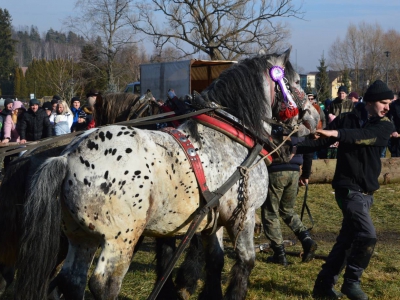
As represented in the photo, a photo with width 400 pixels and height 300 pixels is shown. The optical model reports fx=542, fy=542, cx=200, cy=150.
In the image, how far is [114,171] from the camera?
3688 millimetres

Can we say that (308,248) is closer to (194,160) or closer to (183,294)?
(183,294)

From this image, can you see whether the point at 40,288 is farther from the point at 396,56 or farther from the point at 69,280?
Result: the point at 396,56

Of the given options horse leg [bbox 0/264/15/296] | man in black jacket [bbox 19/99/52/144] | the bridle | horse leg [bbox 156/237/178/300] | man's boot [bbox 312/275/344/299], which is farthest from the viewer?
man in black jacket [bbox 19/99/52/144]

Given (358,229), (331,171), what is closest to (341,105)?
(331,171)

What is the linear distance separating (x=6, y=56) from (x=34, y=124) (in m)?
61.8

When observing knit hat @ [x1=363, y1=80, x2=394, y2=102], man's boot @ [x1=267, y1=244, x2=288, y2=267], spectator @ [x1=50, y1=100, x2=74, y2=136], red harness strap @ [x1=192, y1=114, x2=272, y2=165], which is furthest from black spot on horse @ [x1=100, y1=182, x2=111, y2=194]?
spectator @ [x1=50, y1=100, x2=74, y2=136]

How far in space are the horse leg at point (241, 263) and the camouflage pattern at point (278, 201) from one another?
2.02 m

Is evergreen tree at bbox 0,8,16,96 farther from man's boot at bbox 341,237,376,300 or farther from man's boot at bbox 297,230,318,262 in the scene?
man's boot at bbox 341,237,376,300

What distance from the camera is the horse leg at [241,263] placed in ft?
14.7

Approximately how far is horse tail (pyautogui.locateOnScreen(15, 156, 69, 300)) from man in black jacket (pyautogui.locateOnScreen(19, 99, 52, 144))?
7.32 metres

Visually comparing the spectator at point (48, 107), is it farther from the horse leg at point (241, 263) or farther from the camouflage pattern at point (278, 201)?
the horse leg at point (241, 263)

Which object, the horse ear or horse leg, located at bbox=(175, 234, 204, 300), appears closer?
the horse ear

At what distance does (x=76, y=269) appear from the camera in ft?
12.9

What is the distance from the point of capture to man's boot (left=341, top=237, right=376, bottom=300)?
479 centimetres
